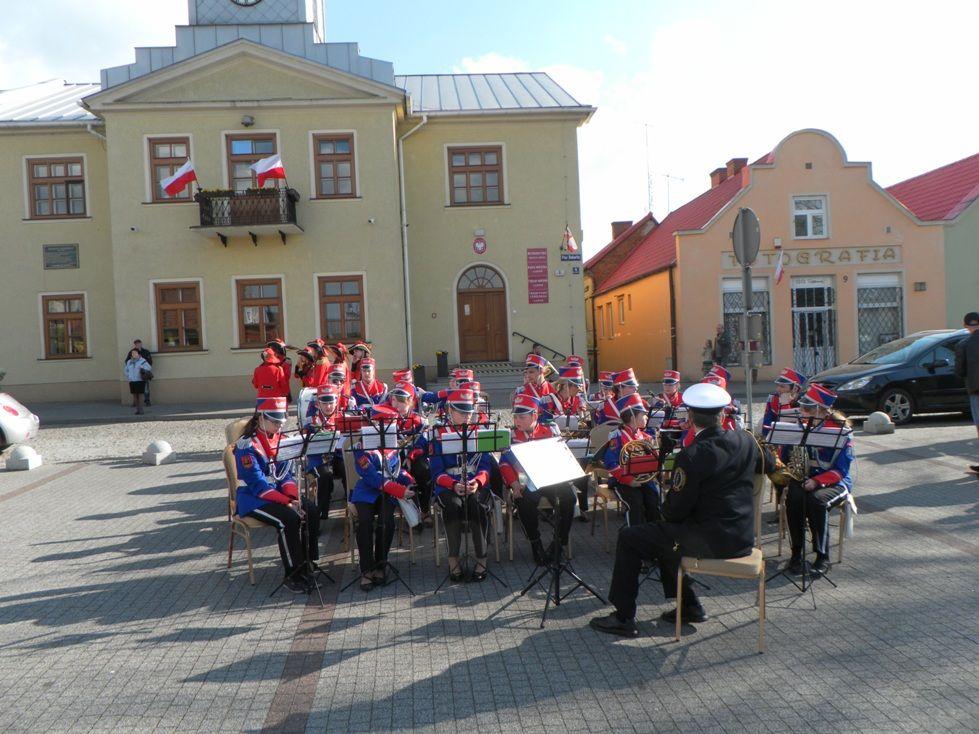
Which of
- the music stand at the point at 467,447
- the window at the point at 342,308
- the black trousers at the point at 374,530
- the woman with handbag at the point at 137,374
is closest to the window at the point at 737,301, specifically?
the window at the point at 342,308

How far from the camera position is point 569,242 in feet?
81.7

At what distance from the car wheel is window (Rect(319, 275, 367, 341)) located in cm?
1396

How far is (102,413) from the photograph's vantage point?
2203 centimetres

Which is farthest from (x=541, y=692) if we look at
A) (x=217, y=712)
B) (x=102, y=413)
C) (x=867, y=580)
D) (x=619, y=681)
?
(x=102, y=413)

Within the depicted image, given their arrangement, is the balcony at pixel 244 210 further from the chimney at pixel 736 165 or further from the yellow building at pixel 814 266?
the chimney at pixel 736 165

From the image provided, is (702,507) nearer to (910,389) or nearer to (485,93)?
(910,389)

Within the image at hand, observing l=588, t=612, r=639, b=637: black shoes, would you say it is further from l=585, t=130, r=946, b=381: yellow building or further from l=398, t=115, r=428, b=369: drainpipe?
l=585, t=130, r=946, b=381: yellow building

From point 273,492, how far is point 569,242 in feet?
63.0

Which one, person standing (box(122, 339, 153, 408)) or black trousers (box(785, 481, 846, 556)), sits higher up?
person standing (box(122, 339, 153, 408))

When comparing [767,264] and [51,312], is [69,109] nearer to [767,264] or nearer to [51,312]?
[51,312]

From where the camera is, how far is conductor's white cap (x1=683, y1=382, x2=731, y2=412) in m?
5.25

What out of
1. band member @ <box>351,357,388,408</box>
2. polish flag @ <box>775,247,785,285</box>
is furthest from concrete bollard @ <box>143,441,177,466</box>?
polish flag @ <box>775,247,785,285</box>

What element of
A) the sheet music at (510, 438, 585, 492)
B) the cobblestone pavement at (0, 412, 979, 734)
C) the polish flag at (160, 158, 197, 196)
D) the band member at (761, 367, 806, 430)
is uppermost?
the polish flag at (160, 158, 197, 196)

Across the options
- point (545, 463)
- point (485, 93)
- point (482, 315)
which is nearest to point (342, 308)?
point (482, 315)
